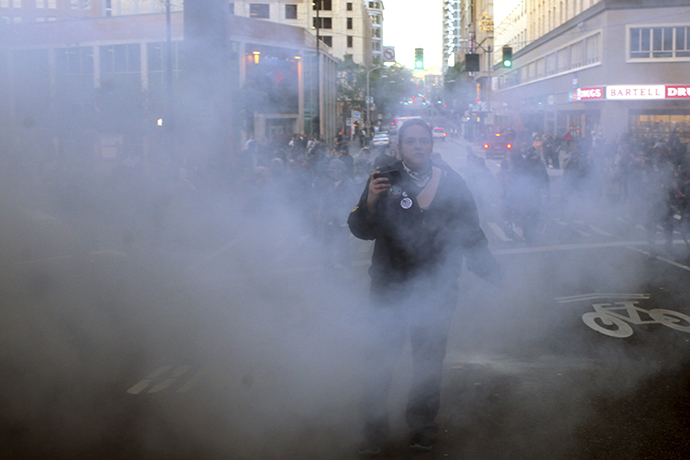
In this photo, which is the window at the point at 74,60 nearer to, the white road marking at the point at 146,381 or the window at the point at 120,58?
the window at the point at 120,58

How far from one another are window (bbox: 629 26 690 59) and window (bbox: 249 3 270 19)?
19031mm

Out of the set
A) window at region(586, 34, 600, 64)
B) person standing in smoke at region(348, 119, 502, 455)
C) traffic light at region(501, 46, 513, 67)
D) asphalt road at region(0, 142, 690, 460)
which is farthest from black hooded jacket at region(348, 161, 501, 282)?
window at region(586, 34, 600, 64)

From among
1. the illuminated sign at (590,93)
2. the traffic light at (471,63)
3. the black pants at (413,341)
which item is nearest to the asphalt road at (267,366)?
the black pants at (413,341)

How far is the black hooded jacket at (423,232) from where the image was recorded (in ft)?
7.17

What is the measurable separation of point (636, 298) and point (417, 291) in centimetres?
255

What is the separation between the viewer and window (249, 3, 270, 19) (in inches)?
116

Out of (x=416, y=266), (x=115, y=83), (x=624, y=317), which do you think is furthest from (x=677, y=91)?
(x=115, y=83)

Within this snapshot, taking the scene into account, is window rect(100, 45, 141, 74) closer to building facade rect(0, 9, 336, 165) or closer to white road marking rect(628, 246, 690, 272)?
building facade rect(0, 9, 336, 165)

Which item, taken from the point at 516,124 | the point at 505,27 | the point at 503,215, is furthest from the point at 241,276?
the point at 505,27

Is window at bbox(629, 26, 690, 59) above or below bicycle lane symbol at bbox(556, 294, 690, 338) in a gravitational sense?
above

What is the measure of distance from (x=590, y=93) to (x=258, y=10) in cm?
2000

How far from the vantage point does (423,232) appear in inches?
86.5

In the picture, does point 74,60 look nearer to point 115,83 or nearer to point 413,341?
point 115,83

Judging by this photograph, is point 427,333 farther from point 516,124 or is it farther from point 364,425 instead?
point 516,124
